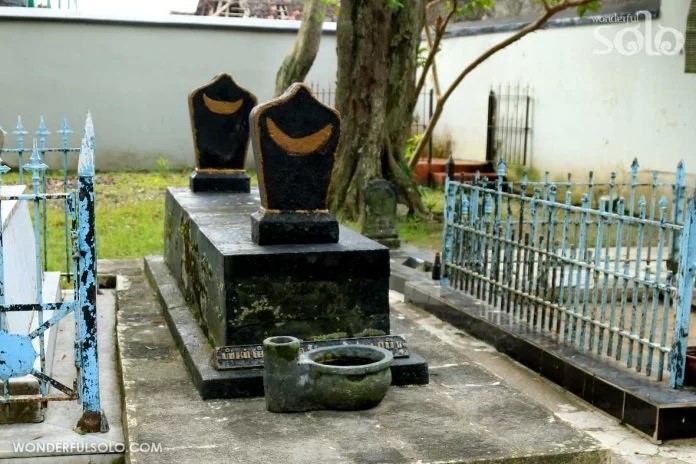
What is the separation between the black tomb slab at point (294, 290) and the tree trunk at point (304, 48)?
10085mm

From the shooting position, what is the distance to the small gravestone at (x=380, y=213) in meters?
9.38

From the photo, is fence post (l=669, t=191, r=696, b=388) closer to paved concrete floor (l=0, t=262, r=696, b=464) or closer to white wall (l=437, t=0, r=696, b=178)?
paved concrete floor (l=0, t=262, r=696, b=464)

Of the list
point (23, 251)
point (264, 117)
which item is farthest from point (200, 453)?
point (23, 251)

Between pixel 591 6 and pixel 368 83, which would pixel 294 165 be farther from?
pixel 591 6

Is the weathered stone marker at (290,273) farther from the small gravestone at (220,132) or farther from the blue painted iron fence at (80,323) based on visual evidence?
the small gravestone at (220,132)

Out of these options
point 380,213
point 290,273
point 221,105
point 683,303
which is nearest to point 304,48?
point 380,213

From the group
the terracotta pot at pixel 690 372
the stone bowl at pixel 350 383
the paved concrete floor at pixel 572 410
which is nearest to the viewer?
the stone bowl at pixel 350 383

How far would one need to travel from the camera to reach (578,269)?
5590 millimetres

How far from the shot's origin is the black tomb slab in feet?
15.5

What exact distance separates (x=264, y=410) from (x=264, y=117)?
5.32 ft

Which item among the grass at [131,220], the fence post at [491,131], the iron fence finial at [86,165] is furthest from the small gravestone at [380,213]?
the fence post at [491,131]

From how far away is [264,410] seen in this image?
4340 millimetres

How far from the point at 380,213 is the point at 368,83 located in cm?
240

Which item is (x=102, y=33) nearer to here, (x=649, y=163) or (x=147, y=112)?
(x=147, y=112)
